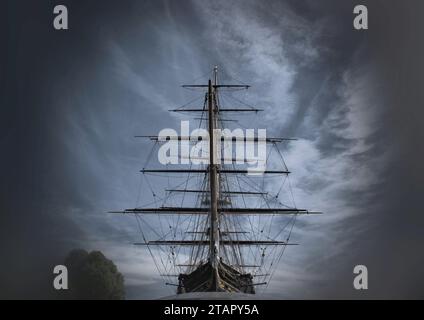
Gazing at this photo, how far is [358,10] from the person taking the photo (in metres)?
14.6

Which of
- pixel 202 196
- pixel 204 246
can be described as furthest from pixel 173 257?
pixel 202 196

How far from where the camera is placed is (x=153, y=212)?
2119 cm
